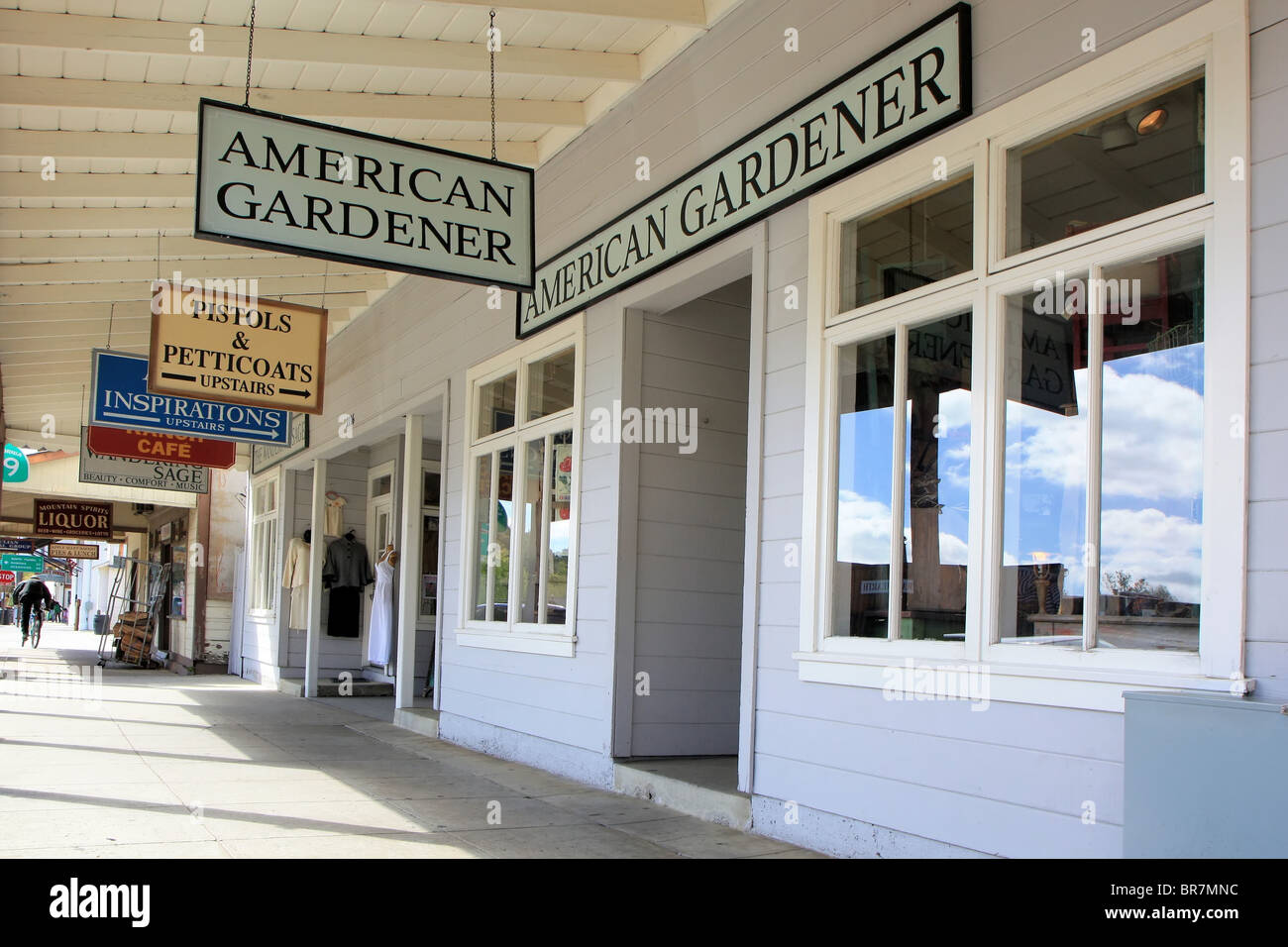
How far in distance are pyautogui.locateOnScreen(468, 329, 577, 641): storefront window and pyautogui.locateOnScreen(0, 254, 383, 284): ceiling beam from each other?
2.86 metres

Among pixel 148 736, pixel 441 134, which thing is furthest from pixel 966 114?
pixel 148 736

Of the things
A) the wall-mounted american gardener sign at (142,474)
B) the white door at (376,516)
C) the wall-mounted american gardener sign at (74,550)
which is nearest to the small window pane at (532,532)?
the white door at (376,516)

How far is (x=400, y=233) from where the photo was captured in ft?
16.3

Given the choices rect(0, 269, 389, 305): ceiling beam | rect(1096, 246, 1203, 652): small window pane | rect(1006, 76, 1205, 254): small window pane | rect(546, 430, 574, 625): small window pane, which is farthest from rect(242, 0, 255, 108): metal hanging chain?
rect(0, 269, 389, 305): ceiling beam

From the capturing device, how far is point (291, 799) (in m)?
5.68

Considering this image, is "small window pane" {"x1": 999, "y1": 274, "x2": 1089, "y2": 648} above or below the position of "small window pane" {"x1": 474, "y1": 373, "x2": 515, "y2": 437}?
below

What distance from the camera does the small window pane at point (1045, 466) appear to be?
12.1 ft

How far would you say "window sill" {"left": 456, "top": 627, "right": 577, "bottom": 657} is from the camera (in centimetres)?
662

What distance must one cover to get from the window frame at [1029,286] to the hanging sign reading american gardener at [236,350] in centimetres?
515

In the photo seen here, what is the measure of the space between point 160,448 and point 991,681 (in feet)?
38.0

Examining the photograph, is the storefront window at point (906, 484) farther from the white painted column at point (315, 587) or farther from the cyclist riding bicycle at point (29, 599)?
the cyclist riding bicycle at point (29, 599)

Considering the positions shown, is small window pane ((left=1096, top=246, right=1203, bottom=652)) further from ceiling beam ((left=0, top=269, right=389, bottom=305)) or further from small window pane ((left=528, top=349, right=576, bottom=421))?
ceiling beam ((left=0, top=269, right=389, bottom=305))
